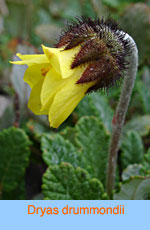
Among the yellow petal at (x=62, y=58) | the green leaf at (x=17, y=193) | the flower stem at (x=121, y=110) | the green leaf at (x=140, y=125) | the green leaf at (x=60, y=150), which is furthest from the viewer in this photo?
the green leaf at (x=140, y=125)

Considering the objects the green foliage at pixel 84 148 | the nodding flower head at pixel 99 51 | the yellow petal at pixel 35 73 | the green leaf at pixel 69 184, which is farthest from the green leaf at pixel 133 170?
the yellow petal at pixel 35 73

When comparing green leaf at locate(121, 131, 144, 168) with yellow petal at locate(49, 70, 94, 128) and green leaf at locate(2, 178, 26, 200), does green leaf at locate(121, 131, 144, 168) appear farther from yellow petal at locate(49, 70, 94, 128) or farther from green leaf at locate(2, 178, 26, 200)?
yellow petal at locate(49, 70, 94, 128)

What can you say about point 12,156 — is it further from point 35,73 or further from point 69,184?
point 35,73

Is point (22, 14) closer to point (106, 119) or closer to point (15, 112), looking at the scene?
point (15, 112)

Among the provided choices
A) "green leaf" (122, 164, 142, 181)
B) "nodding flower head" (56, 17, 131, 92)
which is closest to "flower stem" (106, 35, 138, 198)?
"nodding flower head" (56, 17, 131, 92)

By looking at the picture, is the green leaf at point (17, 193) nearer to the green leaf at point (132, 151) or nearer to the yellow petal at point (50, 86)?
the green leaf at point (132, 151)

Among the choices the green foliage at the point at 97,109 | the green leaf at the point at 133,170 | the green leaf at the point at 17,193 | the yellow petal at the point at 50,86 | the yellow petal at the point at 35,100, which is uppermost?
the yellow petal at the point at 50,86

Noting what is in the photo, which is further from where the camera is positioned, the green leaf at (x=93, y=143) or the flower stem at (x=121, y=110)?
the green leaf at (x=93, y=143)
